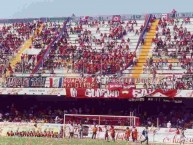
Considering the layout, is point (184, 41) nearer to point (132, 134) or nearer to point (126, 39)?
point (126, 39)

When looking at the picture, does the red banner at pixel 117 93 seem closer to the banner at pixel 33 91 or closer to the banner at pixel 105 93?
the banner at pixel 105 93

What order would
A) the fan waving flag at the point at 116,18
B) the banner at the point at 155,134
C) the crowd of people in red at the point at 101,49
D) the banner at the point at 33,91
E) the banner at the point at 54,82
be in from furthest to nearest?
the fan waving flag at the point at 116,18, the crowd of people in red at the point at 101,49, the banner at the point at 54,82, the banner at the point at 33,91, the banner at the point at 155,134

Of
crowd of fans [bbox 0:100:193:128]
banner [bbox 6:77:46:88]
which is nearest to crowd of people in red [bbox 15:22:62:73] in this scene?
banner [bbox 6:77:46:88]

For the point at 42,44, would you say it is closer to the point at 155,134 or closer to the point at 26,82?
the point at 26,82

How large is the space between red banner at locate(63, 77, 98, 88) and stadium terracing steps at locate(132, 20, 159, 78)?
4.29 metres

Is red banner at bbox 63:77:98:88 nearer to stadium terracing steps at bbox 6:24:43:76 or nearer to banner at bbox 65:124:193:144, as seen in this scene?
banner at bbox 65:124:193:144

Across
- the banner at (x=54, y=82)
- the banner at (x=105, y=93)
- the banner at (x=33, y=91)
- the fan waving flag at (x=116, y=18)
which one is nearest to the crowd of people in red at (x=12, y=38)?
the banner at (x=33, y=91)

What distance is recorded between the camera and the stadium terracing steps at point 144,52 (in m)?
53.3

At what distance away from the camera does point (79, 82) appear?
5088cm

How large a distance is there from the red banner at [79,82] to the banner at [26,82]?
2382mm

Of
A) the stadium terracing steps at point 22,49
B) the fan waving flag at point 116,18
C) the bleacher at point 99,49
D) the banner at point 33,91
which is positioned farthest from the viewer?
the fan waving flag at point 116,18

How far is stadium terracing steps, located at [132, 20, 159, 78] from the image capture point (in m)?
53.3

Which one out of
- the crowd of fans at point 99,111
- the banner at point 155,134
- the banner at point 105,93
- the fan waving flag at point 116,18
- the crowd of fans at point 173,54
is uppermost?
the fan waving flag at point 116,18

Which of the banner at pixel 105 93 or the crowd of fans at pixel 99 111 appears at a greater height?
the banner at pixel 105 93
